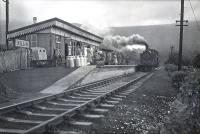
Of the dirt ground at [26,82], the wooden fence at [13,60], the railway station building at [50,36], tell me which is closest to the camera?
the dirt ground at [26,82]

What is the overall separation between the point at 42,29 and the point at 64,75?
889 cm

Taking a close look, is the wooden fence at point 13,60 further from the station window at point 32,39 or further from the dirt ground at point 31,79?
the station window at point 32,39

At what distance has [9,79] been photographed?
56.6 feet

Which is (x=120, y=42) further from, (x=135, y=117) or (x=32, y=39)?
(x=135, y=117)

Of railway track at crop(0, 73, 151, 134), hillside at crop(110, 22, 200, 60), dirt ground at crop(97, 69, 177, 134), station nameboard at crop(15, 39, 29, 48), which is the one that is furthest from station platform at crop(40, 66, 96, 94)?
hillside at crop(110, 22, 200, 60)

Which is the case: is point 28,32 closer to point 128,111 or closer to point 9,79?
point 9,79

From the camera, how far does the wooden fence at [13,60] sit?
2028cm

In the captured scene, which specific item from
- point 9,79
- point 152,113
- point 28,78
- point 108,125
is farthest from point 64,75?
point 108,125

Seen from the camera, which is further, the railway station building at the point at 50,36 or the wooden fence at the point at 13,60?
the railway station building at the point at 50,36

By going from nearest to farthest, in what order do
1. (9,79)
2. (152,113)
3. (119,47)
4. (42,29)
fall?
(152,113) → (9,79) → (42,29) → (119,47)

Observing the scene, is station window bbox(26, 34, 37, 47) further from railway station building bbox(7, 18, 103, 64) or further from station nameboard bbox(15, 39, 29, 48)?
station nameboard bbox(15, 39, 29, 48)

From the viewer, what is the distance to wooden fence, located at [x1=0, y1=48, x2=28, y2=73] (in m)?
20.3

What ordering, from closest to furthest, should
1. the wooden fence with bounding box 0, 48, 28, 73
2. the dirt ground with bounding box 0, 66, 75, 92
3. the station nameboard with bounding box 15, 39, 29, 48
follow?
the dirt ground with bounding box 0, 66, 75, 92
the wooden fence with bounding box 0, 48, 28, 73
the station nameboard with bounding box 15, 39, 29, 48

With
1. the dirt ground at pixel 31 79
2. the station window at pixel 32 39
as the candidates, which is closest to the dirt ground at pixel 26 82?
the dirt ground at pixel 31 79
